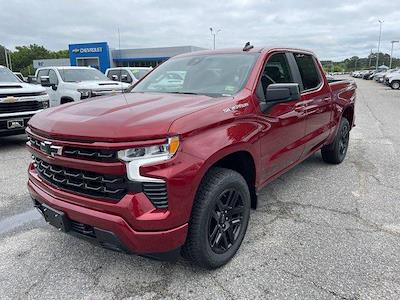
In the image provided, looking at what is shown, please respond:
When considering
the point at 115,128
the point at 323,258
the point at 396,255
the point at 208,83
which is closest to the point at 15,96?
the point at 208,83

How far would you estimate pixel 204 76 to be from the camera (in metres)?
3.73

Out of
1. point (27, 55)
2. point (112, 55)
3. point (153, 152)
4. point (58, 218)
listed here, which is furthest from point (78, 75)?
point (27, 55)

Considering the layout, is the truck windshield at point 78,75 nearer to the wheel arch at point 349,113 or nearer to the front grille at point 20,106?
the front grille at point 20,106

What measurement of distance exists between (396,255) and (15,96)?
715 centimetres

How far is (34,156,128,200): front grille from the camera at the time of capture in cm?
241

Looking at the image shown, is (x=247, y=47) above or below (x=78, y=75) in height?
above

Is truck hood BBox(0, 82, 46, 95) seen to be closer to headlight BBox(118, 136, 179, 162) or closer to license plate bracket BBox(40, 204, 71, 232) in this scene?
license plate bracket BBox(40, 204, 71, 232)

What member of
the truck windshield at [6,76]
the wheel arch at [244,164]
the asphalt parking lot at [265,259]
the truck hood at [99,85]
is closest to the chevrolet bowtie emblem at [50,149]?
the asphalt parking lot at [265,259]

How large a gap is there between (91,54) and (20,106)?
4147 cm

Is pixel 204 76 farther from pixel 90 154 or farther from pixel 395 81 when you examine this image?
pixel 395 81

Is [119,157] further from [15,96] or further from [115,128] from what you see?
[15,96]

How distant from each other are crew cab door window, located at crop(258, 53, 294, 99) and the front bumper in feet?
5.38

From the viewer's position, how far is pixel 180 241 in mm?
2539

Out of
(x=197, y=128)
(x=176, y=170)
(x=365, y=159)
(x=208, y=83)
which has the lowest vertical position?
(x=365, y=159)
